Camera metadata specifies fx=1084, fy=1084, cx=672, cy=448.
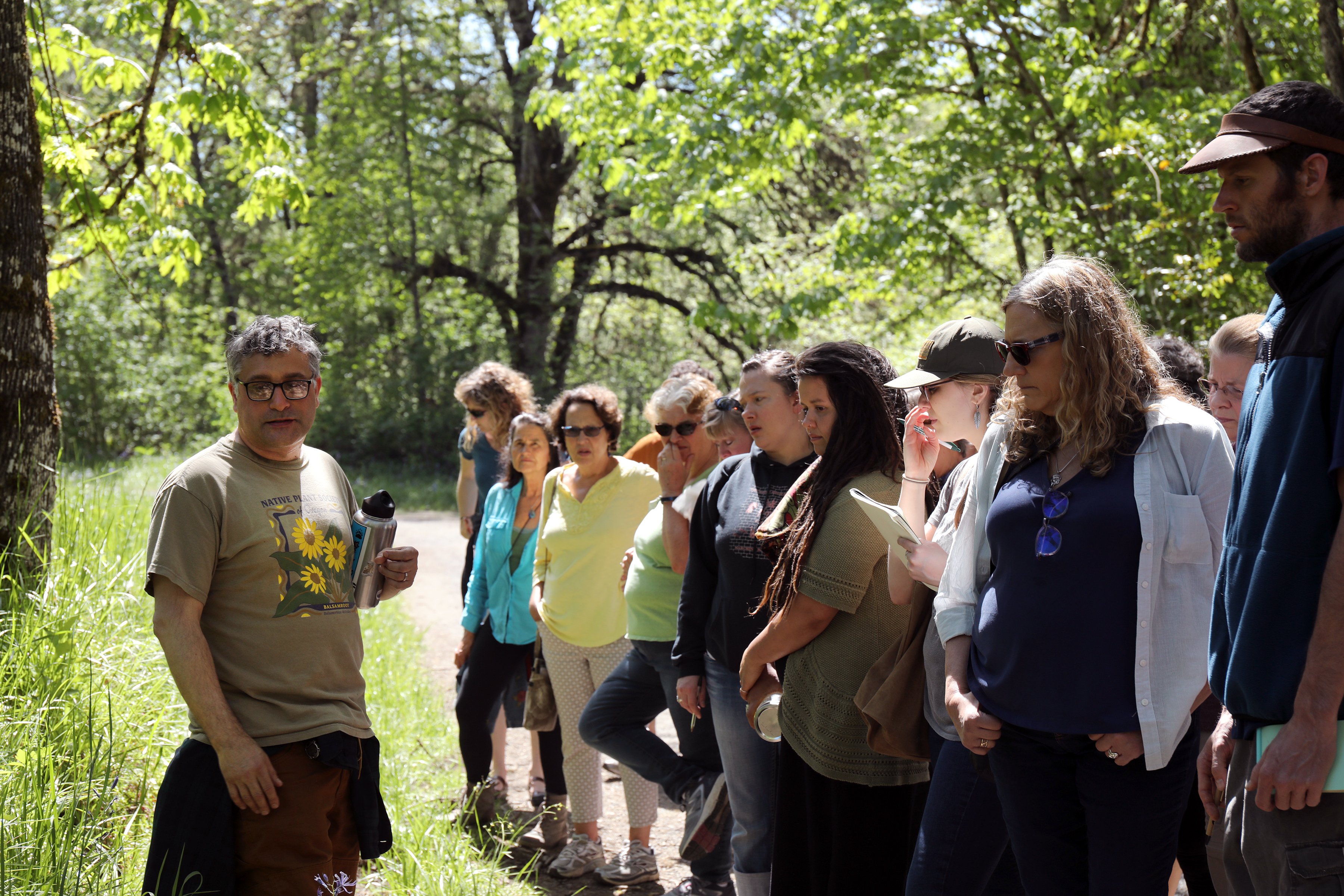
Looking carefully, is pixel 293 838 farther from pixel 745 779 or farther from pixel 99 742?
pixel 745 779

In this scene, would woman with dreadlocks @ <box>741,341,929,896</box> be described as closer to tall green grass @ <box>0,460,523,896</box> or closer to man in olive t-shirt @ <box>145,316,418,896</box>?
man in olive t-shirt @ <box>145,316,418,896</box>

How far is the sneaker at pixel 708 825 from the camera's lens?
13.4ft

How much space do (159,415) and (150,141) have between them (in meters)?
17.1

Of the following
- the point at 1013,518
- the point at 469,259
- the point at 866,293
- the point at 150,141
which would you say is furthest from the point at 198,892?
the point at 469,259

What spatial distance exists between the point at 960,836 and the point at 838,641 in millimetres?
→ 635

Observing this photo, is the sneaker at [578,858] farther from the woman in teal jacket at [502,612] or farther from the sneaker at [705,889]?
the sneaker at [705,889]

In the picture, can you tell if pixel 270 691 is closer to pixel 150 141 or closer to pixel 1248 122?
pixel 1248 122

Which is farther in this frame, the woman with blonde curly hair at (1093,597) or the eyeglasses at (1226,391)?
the eyeglasses at (1226,391)

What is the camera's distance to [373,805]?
2992 mm

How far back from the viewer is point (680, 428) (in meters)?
4.66

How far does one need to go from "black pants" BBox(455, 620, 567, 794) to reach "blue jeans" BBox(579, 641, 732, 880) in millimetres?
655

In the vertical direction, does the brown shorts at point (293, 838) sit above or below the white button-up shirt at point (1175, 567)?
below

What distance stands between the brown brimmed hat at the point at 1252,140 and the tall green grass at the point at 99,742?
9.96 ft

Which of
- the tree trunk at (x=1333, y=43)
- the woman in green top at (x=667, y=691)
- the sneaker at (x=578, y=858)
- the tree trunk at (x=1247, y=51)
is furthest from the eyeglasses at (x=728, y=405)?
the tree trunk at (x=1247, y=51)
